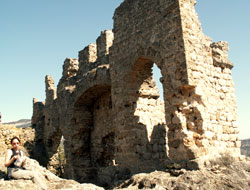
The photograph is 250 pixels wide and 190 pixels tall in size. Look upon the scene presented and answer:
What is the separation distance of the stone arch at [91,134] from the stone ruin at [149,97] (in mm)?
38

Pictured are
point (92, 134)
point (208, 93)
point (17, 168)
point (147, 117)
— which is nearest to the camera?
point (17, 168)

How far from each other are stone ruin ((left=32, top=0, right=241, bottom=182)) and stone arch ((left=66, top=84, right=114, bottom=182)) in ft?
0.13

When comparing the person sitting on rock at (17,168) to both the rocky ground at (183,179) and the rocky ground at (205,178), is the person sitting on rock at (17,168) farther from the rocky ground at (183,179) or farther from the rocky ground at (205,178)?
the rocky ground at (205,178)

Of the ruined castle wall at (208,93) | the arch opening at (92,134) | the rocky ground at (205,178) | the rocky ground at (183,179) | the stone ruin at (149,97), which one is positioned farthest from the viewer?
the arch opening at (92,134)

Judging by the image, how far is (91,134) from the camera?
38.1 ft

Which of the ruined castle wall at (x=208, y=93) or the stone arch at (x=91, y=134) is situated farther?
the stone arch at (x=91, y=134)

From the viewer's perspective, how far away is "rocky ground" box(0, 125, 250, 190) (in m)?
4.70

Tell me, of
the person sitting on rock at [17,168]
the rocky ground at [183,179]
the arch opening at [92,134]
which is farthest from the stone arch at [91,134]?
the person sitting on rock at [17,168]

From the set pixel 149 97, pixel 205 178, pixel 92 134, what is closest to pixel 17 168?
pixel 205 178

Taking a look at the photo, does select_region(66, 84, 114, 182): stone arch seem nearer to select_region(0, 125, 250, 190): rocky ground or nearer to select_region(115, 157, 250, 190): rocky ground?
select_region(0, 125, 250, 190): rocky ground

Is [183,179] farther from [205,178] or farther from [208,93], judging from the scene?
[208,93]

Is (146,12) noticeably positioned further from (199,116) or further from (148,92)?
(199,116)

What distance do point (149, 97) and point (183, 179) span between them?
361 centimetres

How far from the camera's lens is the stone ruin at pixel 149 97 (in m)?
6.33
